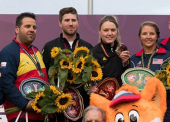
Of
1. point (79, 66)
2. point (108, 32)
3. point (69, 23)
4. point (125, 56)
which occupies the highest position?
point (69, 23)

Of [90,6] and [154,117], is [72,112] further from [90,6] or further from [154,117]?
[90,6]

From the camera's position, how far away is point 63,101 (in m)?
3.55

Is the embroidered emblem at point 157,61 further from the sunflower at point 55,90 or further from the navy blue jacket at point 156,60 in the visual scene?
the sunflower at point 55,90

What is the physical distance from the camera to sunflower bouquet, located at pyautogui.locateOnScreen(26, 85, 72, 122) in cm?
352

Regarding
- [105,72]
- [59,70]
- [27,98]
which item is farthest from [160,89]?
[27,98]

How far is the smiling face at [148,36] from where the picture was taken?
4.09 meters

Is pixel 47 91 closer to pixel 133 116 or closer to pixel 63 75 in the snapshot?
pixel 63 75

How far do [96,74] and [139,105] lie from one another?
0.61m

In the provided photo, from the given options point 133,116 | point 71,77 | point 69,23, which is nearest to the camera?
point 133,116

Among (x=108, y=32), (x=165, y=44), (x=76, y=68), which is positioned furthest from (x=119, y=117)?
(x=165, y=44)

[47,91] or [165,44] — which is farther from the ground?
[165,44]

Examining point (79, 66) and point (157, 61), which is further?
point (157, 61)

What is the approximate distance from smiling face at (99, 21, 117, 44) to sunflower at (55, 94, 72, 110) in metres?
0.88

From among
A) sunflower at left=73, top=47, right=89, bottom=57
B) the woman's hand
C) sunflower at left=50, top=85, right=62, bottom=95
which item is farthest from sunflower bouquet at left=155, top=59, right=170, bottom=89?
sunflower at left=50, top=85, right=62, bottom=95
